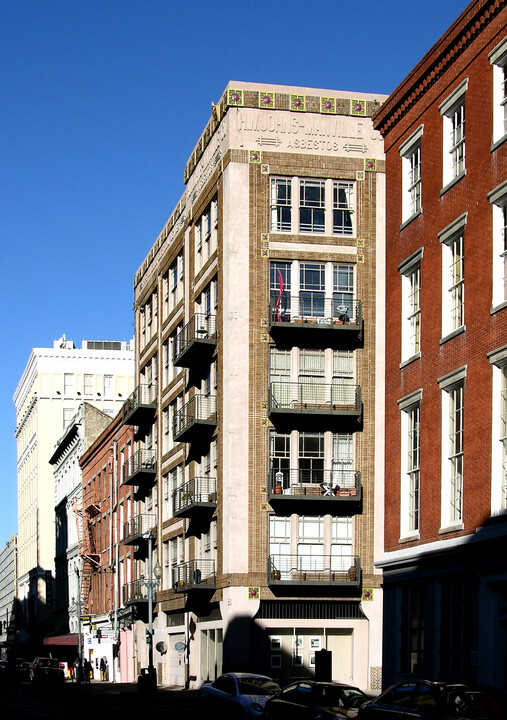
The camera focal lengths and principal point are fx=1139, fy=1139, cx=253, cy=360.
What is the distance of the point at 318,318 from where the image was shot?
154ft

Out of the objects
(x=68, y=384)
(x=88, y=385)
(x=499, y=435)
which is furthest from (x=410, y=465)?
(x=68, y=384)

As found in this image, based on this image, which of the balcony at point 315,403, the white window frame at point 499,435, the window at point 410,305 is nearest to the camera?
the white window frame at point 499,435

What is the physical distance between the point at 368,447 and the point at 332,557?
476 cm

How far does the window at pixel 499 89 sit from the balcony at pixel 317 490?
22.3 m

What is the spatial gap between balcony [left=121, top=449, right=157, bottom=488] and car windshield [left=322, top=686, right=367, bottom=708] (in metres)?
38.0

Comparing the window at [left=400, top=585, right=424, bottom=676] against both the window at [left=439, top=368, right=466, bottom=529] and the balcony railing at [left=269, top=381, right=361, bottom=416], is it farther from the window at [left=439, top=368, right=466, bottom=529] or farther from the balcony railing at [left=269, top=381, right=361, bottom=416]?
the balcony railing at [left=269, top=381, right=361, bottom=416]

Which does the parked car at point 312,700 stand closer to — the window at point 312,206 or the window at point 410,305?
the window at point 410,305

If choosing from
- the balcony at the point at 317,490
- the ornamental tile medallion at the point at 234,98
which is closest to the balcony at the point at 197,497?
the balcony at the point at 317,490

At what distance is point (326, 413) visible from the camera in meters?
45.8

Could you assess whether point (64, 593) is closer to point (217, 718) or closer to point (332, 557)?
point (332, 557)

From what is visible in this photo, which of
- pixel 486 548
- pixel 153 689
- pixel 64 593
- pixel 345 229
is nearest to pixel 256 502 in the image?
pixel 153 689

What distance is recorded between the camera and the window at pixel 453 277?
2772cm

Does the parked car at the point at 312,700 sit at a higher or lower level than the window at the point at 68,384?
lower

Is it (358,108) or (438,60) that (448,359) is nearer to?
(438,60)
